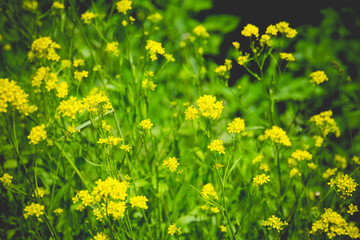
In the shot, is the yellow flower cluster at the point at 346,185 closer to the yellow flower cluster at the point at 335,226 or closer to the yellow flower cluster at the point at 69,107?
the yellow flower cluster at the point at 335,226

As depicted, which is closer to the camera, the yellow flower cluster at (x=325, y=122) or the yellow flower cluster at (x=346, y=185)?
the yellow flower cluster at (x=346, y=185)

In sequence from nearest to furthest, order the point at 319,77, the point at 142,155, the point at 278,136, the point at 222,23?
the point at 278,136 < the point at 319,77 < the point at 142,155 < the point at 222,23

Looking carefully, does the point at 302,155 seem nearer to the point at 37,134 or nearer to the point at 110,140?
the point at 110,140

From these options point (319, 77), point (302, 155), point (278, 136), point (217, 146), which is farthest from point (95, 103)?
point (319, 77)

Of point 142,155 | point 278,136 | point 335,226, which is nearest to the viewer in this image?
point 335,226

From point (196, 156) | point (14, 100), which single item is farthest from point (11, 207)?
point (196, 156)

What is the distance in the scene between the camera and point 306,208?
1766mm

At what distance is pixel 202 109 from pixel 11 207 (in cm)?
136

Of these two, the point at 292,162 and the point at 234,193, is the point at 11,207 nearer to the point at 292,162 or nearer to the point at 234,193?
the point at 234,193

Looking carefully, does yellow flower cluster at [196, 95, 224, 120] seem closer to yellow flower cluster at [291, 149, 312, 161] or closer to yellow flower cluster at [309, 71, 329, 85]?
yellow flower cluster at [291, 149, 312, 161]

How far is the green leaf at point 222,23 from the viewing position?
3.17 meters

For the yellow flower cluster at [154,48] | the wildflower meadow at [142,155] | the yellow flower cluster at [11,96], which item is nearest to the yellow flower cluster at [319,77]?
the wildflower meadow at [142,155]

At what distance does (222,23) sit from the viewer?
3.22 metres

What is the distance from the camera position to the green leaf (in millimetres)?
3170
